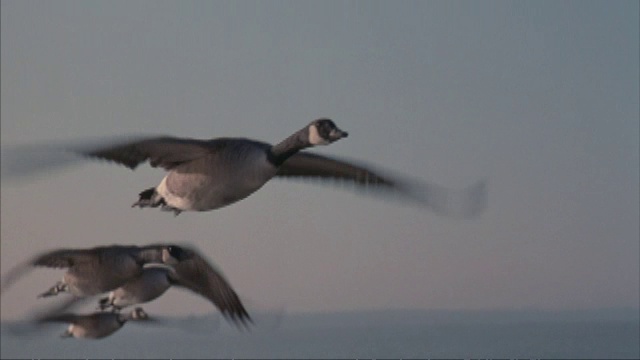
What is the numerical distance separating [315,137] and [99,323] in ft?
11.6

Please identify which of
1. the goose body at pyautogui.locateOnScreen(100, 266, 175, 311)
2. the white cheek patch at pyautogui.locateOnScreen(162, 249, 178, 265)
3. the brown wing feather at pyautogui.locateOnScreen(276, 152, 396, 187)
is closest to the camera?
the brown wing feather at pyautogui.locateOnScreen(276, 152, 396, 187)

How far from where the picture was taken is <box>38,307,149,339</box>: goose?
6.23 metres

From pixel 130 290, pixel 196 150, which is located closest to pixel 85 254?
pixel 130 290

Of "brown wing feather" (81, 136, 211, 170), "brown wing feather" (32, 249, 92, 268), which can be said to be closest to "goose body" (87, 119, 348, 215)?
"brown wing feather" (81, 136, 211, 170)

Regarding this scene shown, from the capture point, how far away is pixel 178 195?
347cm

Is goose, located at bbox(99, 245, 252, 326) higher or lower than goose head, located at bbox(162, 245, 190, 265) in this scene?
lower

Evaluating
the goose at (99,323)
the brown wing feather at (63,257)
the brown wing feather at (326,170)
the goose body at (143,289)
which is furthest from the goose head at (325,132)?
the goose at (99,323)

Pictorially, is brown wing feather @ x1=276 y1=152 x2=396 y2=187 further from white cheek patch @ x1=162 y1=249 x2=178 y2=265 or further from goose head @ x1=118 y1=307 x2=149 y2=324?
goose head @ x1=118 y1=307 x2=149 y2=324

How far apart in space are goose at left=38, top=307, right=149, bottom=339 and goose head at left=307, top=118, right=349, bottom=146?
320 cm

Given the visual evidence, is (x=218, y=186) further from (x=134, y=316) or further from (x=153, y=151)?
(x=134, y=316)

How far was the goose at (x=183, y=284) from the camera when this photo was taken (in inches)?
178

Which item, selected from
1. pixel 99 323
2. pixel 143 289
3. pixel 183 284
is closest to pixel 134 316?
pixel 99 323

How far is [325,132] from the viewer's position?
10.5 feet

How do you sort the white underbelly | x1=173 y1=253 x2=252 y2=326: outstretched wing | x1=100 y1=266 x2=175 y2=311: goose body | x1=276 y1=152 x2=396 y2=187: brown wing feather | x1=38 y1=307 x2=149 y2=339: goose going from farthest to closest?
1. x1=38 y1=307 x2=149 y2=339: goose
2. x1=100 y1=266 x2=175 y2=311: goose body
3. x1=173 y1=253 x2=252 y2=326: outstretched wing
4. x1=276 y1=152 x2=396 y2=187: brown wing feather
5. the white underbelly
